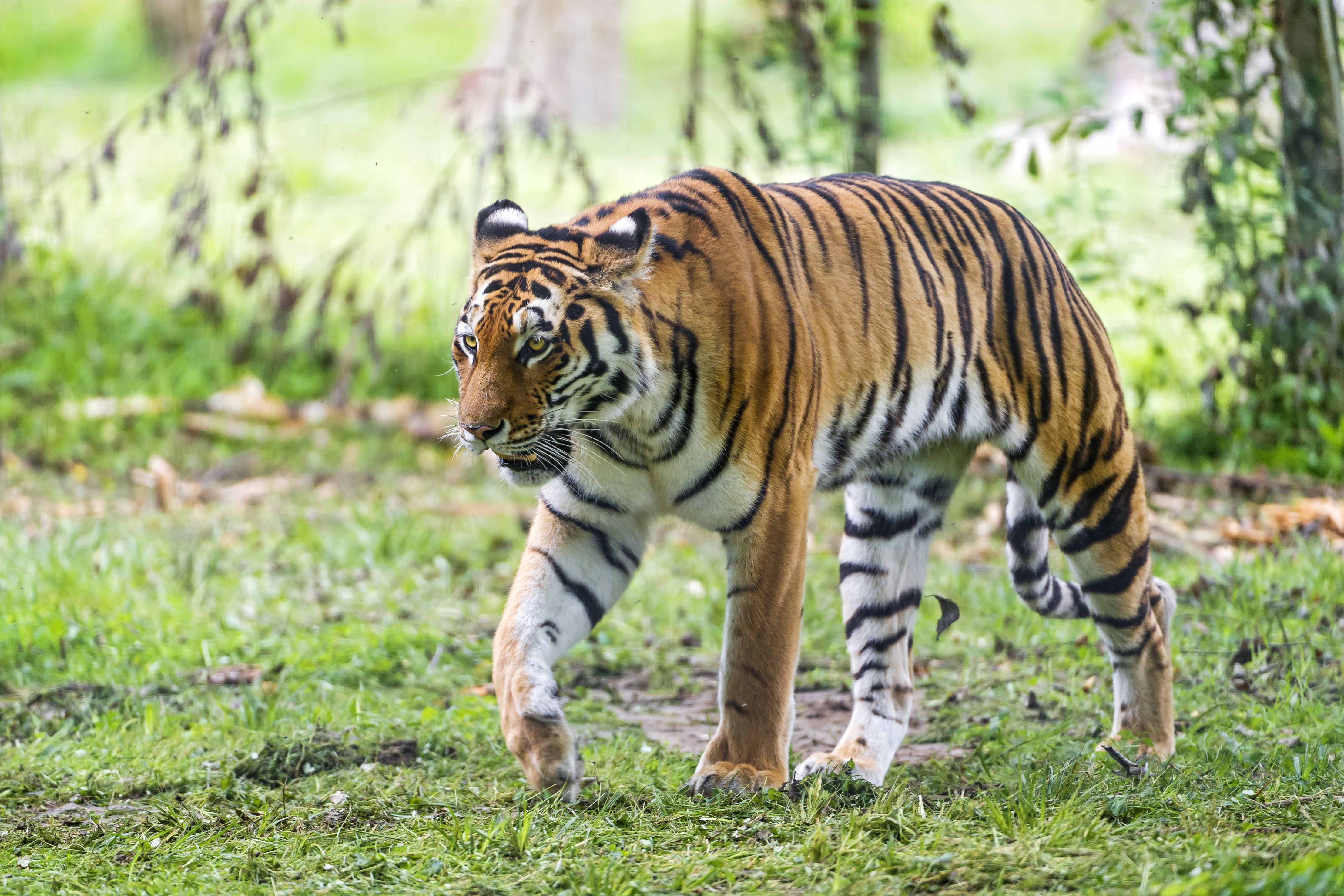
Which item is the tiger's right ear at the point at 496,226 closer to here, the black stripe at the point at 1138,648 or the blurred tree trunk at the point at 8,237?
the black stripe at the point at 1138,648

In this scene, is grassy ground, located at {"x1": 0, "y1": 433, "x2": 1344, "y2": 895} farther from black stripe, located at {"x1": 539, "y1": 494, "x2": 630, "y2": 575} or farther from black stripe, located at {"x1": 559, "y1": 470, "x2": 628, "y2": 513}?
black stripe, located at {"x1": 559, "y1": 470, "x2": 628, "y2": 513}

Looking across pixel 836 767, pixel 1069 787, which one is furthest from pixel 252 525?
pixel 1069 787

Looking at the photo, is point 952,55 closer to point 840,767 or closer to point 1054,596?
point 1054,596

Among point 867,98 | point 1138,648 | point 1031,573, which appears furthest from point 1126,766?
point 867,98

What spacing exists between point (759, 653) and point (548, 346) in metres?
0.90

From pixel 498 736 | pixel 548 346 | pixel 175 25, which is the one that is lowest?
pixel 498 736

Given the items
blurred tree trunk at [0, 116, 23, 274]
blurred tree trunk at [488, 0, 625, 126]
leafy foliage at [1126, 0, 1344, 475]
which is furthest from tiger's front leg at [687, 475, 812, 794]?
blurred tree trunk at [488, 0, 625, 126]

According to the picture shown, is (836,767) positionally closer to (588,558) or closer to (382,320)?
(588,558)

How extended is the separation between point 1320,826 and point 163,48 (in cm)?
1546

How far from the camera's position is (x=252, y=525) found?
21.2ft

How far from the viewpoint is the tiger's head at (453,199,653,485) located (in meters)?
3.18

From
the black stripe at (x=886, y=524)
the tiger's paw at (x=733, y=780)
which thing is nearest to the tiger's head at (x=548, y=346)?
the tiger's paw at (x=733, y=780)

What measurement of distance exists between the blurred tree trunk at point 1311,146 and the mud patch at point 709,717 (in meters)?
3.39

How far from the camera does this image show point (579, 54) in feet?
52.0
